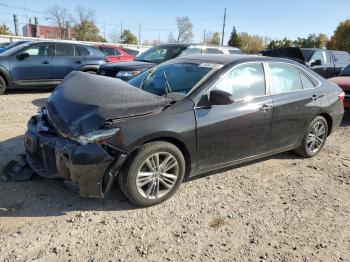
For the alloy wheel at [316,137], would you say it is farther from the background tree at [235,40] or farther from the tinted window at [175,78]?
the background tree at [235,40]

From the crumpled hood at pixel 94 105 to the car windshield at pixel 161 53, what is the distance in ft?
18.4

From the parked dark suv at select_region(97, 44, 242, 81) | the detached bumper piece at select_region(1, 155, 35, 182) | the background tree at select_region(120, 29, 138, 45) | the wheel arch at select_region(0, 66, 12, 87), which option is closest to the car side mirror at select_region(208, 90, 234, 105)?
the detached bumper piece at select_region(1, 155, 35, 182)

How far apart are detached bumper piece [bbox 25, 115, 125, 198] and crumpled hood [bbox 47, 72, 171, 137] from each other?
16cm

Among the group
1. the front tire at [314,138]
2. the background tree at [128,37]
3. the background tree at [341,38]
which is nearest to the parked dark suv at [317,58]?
the front tire at [314,138]

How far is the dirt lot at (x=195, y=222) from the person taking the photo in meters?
3.03

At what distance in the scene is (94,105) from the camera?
3549mm

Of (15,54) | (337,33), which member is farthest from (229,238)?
(337,33)

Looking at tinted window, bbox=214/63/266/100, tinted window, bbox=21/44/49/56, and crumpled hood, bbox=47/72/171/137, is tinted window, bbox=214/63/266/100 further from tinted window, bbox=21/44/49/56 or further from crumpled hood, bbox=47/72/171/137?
tinted window, bbox=21/44/49/56

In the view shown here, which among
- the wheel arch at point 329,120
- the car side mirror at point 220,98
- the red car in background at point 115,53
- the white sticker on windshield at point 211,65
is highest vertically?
the white sticker on windshield at point 211,65

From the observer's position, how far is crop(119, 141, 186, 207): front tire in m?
3.53

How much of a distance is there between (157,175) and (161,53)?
678 cm

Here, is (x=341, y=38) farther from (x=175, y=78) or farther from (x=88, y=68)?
(x=175, y=78)

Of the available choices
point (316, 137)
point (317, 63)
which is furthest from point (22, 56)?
point (317, 63)

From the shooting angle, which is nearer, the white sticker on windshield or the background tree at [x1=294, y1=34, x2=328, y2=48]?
the white sticker on windshield
